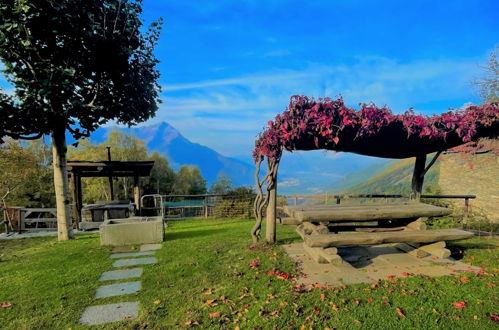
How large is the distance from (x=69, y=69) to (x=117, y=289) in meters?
5.46

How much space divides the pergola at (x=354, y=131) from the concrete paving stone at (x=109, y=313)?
10.5ft

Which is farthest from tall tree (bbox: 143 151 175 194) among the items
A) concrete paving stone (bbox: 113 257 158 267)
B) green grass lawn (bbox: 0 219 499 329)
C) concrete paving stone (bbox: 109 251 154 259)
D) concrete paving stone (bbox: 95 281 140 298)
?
concrete paving stone (bbox: 95 281 140 298)

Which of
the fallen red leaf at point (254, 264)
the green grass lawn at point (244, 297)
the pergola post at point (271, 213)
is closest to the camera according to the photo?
the green grass lawn at point (244, 297)

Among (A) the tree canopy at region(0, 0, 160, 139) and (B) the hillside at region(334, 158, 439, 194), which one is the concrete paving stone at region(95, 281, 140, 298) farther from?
(B) the hillside at region(334, 158, 439, 194)

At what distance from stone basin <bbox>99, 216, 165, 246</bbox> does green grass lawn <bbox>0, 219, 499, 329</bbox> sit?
1.46 meters

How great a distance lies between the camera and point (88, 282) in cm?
445

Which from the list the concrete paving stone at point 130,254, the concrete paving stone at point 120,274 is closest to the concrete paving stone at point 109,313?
the concrete paving stone at point 120,274

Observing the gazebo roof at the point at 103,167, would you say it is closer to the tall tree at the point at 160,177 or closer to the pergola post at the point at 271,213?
the pergola post at the point at 271,213

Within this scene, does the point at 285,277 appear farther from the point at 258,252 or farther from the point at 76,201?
the point at 76,201

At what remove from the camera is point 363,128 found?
502 centimetres

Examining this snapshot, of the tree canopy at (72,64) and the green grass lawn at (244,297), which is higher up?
the tree canopy at (72,64)

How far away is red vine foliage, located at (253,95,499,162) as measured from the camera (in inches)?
196

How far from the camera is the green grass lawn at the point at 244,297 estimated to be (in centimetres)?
302

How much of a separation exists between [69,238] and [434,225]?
1098cm
